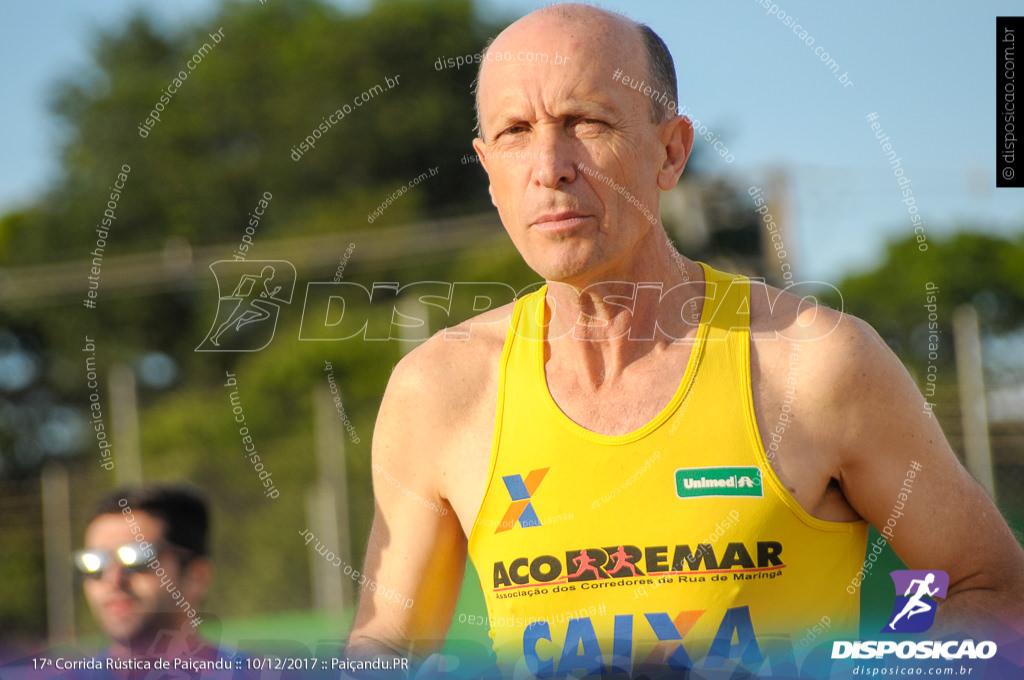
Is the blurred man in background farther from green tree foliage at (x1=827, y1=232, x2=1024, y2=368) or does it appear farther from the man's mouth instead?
green tree foliage at (x1=827, y1=232, x2=1024, y2=368)

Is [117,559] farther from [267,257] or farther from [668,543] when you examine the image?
[267,257]

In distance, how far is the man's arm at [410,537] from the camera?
224 cm

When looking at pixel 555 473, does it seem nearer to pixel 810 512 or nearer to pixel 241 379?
pixel 810 512

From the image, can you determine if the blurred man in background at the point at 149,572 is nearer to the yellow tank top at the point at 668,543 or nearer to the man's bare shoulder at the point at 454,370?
the man's bare shoulder at the point at 454,370

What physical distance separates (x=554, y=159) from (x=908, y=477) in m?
0.93

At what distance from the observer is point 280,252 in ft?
50.6

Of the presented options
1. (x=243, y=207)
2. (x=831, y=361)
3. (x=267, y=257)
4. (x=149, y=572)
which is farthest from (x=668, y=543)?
(x=243, y=207)

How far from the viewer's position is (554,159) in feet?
6.64

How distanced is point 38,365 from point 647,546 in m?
16.4

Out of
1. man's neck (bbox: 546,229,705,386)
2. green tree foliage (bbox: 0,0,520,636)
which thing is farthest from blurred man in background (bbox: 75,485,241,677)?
green tree foliage (bbox: 0,0,520,636)

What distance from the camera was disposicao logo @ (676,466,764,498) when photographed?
1960 mm

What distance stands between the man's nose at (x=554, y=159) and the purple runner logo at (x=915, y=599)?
1.02 metres

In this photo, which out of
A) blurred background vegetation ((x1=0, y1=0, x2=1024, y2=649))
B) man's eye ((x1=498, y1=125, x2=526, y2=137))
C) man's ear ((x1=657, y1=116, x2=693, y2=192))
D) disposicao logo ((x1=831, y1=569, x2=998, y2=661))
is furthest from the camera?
blurred background vegetation ((x1=0, y1=0, x2=1024, y2=649))
